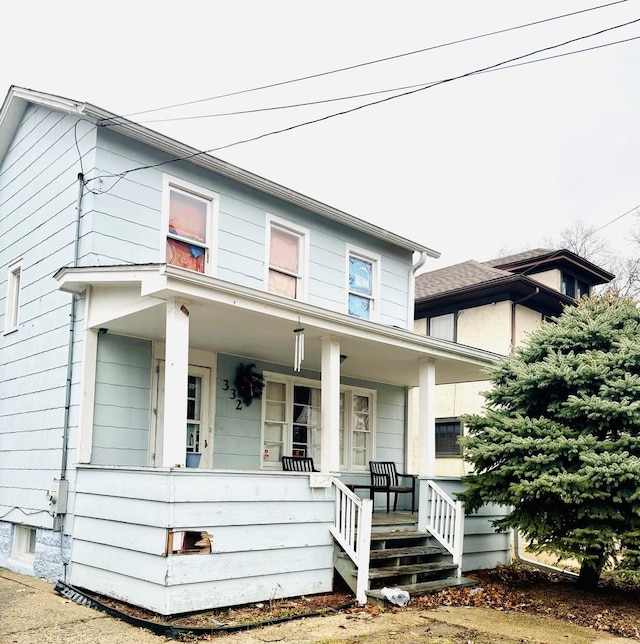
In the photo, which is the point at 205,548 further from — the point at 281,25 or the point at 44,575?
the point at 281,25

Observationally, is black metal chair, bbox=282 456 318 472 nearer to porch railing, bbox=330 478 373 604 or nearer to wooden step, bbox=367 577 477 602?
porch railing, bbox=330 478 373 604

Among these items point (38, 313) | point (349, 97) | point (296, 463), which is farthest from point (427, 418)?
point (38, 313)

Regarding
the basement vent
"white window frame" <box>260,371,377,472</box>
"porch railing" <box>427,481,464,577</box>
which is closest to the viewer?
the basement vent

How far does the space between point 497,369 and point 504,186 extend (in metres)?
35.2

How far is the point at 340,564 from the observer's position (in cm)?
755

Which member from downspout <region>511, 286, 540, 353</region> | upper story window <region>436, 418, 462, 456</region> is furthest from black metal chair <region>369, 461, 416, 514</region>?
downspout <region>511, 286, 540, 353</region>

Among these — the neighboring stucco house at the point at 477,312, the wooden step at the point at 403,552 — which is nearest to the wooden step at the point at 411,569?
the wooden step at the point at 403,552

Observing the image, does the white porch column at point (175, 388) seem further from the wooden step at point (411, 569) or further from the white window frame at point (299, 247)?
the white window frame at point (299, 247)

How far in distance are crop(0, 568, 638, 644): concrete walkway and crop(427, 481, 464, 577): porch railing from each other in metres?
1.55

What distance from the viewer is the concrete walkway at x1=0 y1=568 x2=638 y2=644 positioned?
18.7 ft

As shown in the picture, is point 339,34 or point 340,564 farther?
point 339,34

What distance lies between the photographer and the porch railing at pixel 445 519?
867 centimetres

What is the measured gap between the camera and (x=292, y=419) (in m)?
10.5

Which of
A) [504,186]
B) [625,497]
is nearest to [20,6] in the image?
[625,497]
